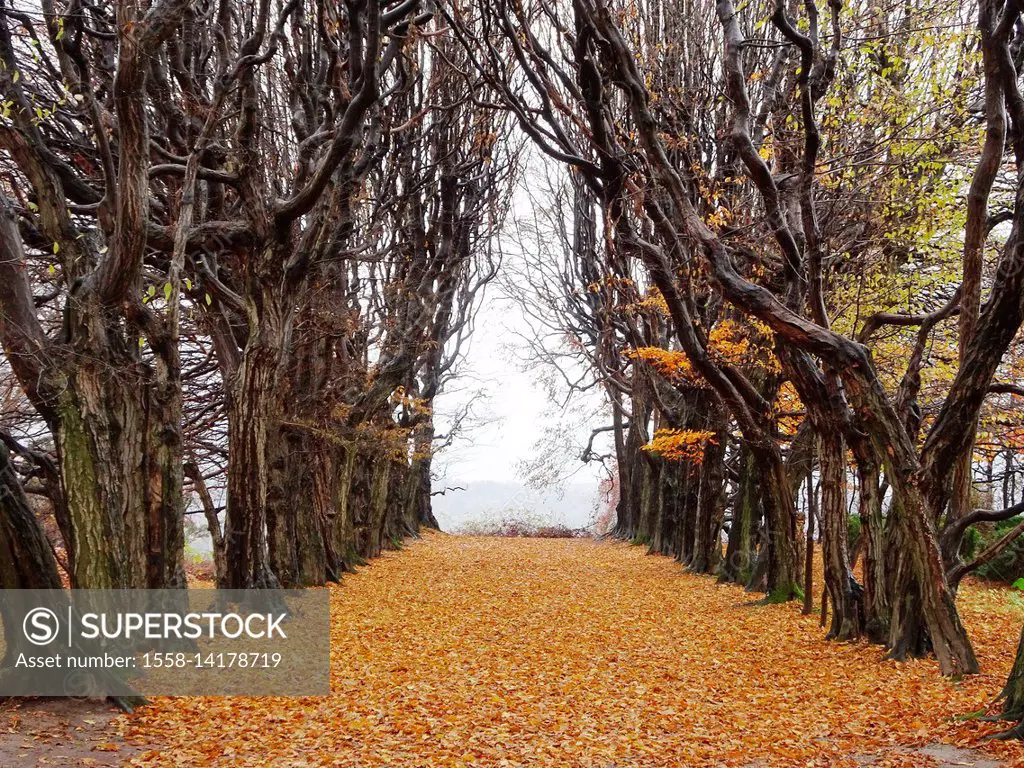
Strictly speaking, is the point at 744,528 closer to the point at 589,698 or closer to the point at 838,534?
the point at 838,534

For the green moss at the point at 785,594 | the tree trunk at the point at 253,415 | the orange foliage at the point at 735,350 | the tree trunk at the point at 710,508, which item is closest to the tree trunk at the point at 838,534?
the orange foliage at the point at 735,350

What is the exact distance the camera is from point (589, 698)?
23.9 ft

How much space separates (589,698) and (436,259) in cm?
1231

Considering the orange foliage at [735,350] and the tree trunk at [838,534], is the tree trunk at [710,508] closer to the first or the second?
the orange foliage at [735,350]

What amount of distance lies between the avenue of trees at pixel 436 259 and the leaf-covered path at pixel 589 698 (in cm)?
88

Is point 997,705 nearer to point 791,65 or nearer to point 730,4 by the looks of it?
point 730,4

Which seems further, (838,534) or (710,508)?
(710,508)

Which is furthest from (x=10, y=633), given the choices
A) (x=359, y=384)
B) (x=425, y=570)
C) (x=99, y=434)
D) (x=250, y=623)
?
(x=425, y=570)

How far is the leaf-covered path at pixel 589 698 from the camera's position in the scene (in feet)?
18.5

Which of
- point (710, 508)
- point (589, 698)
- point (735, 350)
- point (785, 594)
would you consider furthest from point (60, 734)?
point (710, 508)

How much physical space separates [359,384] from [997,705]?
1215 centimetres

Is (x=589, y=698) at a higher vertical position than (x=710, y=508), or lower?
lower

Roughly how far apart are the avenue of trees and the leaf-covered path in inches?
34.5

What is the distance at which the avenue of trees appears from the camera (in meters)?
6.27
